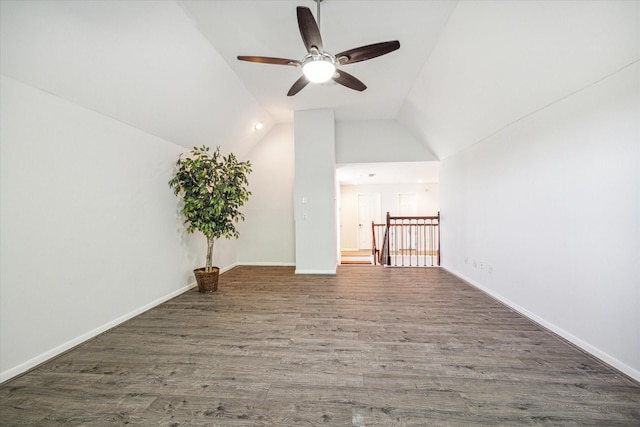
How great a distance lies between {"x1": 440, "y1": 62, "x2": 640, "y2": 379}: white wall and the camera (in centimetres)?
174

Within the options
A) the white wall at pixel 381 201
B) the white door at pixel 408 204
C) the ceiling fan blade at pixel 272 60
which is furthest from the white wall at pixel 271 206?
the white door at pixel 408 204

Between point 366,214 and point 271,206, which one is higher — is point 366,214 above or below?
below

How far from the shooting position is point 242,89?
3.65 m

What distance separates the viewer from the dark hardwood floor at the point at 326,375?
1418mm

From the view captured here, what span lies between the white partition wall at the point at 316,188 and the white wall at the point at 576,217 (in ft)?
8.23

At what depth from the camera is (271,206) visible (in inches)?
216

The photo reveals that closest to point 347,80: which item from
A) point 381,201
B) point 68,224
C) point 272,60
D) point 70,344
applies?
point 272,60

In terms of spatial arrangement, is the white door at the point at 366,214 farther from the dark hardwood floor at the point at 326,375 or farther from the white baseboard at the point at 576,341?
the dark hardwood floor at the point at 326,375

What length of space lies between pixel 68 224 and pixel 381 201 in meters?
8.48

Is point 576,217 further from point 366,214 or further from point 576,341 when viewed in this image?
point 366,214

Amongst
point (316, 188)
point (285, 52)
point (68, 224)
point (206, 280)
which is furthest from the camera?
point (316, 188)

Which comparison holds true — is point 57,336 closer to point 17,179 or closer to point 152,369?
point 152,369

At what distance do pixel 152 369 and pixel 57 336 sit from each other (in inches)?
39.8

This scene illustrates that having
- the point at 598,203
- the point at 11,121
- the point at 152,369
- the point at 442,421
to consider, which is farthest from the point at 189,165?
the point at 598,203
